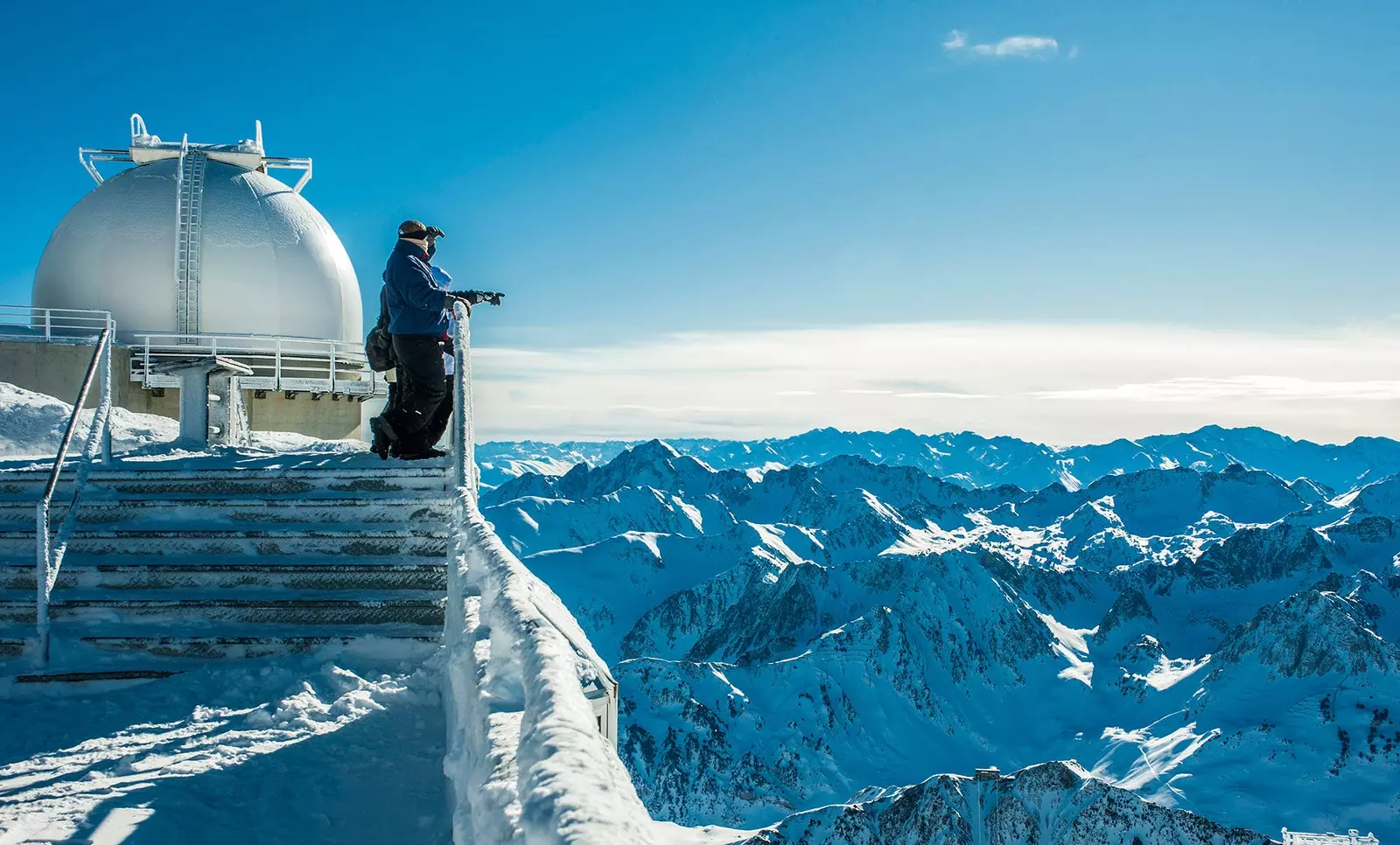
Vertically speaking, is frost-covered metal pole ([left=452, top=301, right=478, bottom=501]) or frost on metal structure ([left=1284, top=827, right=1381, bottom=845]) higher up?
frost-covered metal pole ([left=452, top=301, right=478, bottom=501])

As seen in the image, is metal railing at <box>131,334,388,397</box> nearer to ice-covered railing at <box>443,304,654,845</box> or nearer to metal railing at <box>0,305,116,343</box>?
metal railing at <box>0,305,116,343</box>

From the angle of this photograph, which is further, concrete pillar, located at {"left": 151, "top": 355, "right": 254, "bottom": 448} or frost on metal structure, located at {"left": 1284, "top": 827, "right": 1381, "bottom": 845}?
frost on metal structure, located at {"left": 1284, "top": 827, "right": 1381, "bottom": 845}

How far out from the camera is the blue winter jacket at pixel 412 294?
369 inches

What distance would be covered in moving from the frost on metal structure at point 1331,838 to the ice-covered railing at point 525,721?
635 ft

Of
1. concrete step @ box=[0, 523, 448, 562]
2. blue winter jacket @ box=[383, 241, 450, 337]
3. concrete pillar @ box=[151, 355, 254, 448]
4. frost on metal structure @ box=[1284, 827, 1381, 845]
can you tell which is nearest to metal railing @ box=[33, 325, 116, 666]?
concrete step @ box=[0, 523, 448, 562]

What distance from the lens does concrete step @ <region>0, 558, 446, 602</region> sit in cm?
758

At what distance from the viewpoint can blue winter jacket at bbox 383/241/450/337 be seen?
9375 millimetres

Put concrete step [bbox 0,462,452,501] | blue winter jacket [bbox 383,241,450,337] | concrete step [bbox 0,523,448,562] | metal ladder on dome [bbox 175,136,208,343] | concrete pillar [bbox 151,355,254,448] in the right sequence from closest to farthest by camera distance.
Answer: concrete step [bbox 0,523,448,562] < concrete step [bbox 0,462,452,501] < blue winter jacket [bbox 383,241,450,337] < concrete pillar [bbox 151,355,254,448] < metal ladder on dome [bbox 175,136,208,343]

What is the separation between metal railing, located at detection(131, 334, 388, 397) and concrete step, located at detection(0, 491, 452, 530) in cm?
1302

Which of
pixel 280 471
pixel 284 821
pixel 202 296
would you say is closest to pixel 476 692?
pixel 284 821

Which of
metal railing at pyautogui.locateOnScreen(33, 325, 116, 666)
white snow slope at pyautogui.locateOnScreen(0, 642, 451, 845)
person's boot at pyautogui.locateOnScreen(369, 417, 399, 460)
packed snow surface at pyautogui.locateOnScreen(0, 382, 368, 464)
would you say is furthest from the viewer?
packed snow surface at pyautogui.locateOnScreen(0, 382, 368, 464)

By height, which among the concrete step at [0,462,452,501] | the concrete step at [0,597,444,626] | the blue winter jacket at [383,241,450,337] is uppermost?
the blue winter jacket at [383,241,450,337]

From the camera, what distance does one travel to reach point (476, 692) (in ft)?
12.7

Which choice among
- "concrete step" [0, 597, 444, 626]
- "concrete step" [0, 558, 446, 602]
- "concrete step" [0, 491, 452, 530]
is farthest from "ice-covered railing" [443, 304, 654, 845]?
"concrete step" [0, 491, 452, 530]
